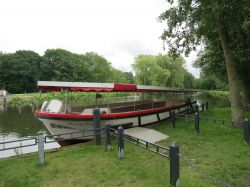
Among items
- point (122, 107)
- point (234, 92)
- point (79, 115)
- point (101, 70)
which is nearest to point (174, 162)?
point (79, 115)

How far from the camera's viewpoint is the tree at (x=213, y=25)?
11.1 metres

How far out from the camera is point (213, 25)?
505 inches

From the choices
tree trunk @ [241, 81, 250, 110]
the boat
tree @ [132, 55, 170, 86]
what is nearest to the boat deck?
the boat

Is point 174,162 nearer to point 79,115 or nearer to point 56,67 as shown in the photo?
point 79,115

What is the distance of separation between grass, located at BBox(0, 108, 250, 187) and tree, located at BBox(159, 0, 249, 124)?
461 cm

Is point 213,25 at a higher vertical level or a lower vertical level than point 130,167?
higher

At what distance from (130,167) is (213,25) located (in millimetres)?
10139

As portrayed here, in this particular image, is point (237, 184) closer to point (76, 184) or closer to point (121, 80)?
point (76, 184)

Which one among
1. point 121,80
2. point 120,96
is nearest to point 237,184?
point 120,96

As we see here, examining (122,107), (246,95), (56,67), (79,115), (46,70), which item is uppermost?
(56,67)

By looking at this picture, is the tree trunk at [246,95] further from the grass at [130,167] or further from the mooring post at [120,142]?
the mooring post at [120,142]

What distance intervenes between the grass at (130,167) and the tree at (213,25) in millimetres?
4613

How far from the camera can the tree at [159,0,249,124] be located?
36.5ft

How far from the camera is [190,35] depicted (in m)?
15.2
